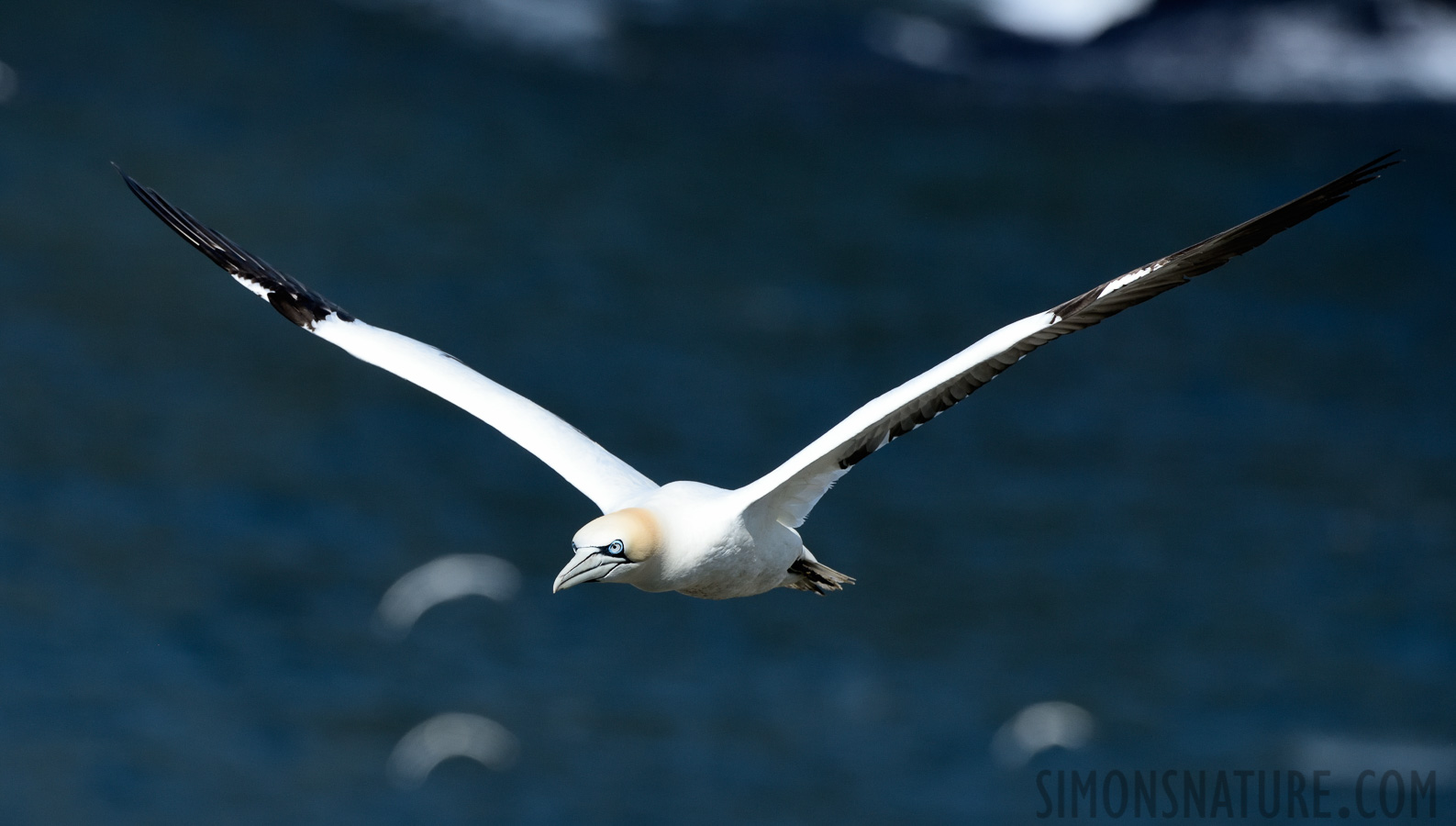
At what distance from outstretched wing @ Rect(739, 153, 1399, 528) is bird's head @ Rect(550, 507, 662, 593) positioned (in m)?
0.62

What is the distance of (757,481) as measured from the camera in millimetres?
9586

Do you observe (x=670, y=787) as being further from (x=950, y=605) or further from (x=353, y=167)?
(x=353, y=167)

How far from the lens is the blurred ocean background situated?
102 ft

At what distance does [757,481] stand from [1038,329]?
1914 mm

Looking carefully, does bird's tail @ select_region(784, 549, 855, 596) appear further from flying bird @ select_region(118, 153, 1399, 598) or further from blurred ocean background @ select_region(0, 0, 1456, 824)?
blurred ocean background @ select_region(0, 0, 1456, 824)

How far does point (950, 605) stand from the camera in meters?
33.9

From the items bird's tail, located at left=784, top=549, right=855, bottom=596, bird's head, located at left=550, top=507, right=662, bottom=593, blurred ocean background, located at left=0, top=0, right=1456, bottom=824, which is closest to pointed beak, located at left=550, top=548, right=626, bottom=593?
bird's head, located at left=550, top=507, right=662, bottom=593

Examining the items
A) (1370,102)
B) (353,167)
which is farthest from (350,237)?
(1370,102)

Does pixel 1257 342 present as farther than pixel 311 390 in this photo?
Yes

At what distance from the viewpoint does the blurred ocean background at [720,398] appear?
3103 centimetres

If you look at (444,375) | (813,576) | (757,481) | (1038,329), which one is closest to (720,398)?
(444,375)

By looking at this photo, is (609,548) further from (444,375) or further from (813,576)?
(444,375)

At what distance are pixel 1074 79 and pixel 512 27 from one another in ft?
40.6

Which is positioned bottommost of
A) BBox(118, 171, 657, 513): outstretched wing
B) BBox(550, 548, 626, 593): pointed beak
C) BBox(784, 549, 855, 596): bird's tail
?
BBox(550, 548, 626, 593): pointed beak
